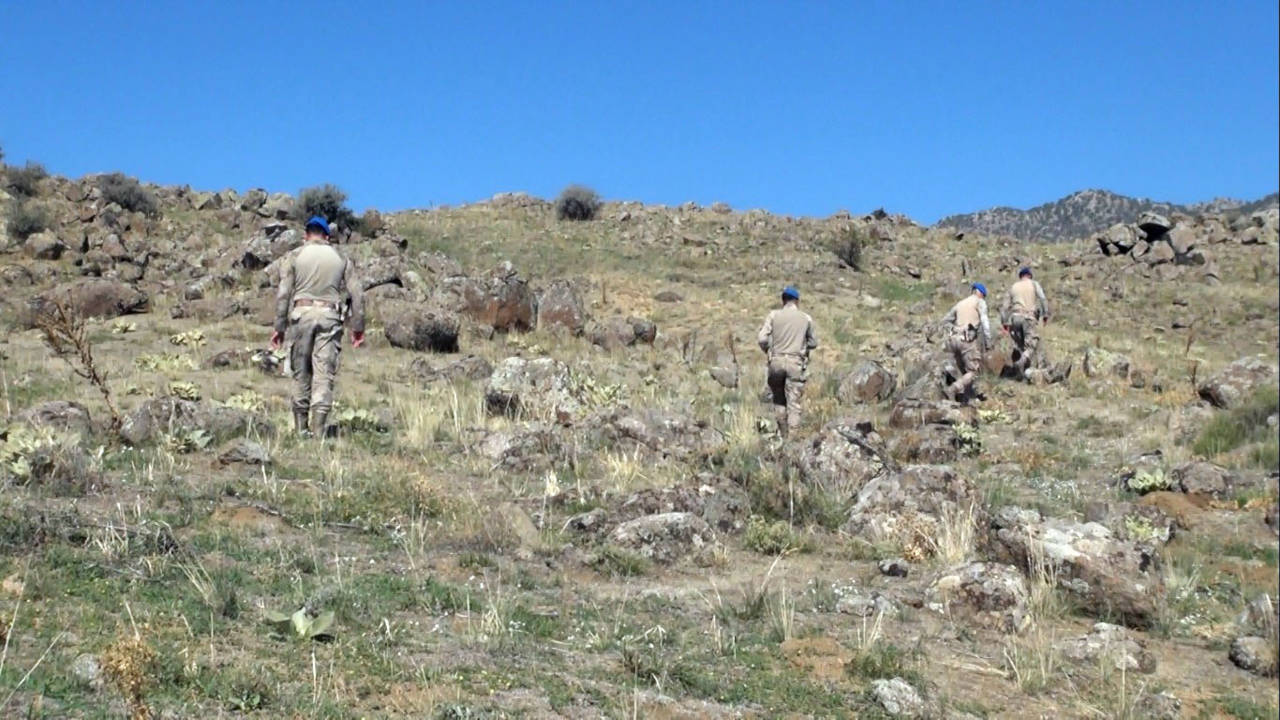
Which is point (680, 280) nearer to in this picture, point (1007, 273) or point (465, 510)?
point (1007, 273)

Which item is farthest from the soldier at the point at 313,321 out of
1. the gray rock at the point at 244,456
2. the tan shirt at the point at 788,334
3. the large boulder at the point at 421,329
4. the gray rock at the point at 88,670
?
the large boulder at the point at 421,329

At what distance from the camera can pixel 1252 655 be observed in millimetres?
5527

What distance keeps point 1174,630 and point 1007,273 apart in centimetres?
2826

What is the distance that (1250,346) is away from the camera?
21.2 metres

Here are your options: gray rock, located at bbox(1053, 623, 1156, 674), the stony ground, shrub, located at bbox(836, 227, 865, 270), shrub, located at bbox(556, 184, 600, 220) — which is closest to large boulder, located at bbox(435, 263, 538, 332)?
the stony ground

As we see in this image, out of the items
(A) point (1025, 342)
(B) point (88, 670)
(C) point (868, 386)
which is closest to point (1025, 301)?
(A) point (1025, 342)

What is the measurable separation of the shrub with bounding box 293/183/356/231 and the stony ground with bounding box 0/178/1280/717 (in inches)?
496

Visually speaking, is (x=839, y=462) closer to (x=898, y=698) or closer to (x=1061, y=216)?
(x=898, y=698)

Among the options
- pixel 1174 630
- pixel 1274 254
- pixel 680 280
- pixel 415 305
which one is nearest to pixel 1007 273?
pixel 680 280

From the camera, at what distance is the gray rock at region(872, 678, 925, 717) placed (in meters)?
4.55

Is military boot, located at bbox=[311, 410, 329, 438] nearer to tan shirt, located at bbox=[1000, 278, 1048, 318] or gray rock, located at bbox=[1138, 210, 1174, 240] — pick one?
tan shirt, located at bbox=[1000, 278, 1048, 318]

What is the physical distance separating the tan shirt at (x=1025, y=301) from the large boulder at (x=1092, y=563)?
1051 centimetres

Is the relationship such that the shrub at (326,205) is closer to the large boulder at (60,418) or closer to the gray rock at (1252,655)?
the large boulder at (60,418)

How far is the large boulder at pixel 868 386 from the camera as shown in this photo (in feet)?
49.4
